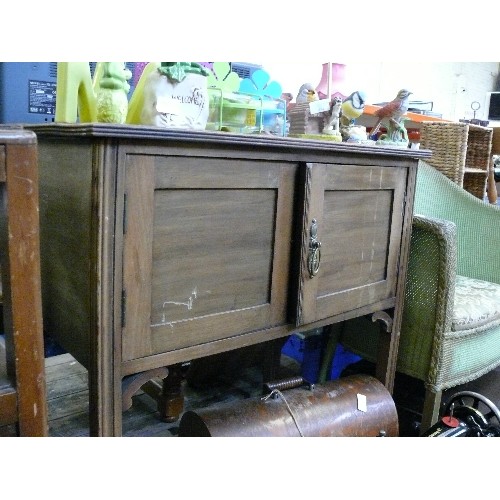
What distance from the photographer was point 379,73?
467 cm

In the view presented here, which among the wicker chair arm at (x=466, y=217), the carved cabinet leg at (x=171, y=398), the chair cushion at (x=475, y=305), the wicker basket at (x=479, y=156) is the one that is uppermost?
the wicker basket at (x=479, y=156)

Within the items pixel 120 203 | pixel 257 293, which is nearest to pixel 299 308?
pixel 257 293

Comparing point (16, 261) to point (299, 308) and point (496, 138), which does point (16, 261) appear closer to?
point (299, 308)

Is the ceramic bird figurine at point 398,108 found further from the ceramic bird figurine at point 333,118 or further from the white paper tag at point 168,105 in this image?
the white paper tag at point 168,105

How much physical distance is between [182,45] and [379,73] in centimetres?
422

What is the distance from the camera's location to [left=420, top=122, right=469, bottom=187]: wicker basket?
79.9 inches

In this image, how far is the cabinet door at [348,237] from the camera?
3.33 feet

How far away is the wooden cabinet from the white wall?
3430mm

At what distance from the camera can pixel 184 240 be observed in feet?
2.77

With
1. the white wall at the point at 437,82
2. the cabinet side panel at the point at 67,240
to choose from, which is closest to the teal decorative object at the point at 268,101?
the cabinet side panel at the point at 67,240

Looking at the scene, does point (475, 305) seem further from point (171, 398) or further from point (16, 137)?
point (16, 137)

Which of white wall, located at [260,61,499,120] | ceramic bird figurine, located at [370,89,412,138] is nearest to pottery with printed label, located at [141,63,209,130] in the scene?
ceramic bird figurine, located at [370,89,412,138]

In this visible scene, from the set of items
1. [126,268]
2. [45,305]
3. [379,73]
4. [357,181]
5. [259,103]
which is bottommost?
[45,305]

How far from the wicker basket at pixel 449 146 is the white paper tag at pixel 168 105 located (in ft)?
4.73
